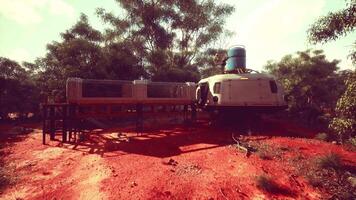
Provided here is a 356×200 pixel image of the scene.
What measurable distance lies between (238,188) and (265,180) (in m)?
1.10

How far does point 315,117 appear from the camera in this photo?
2594 centimetres

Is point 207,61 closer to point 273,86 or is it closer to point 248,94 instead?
point 273,86

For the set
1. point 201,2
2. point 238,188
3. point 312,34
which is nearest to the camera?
point 238,188

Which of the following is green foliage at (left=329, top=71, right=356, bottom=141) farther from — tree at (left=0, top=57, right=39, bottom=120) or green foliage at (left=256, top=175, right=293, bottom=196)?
tree at (left=0, top=57, right=39, bottom=120)

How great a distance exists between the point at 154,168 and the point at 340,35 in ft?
33.0

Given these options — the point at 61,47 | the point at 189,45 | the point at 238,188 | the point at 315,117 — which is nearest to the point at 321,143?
the point at 238,188

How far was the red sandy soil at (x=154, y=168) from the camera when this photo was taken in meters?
8.73

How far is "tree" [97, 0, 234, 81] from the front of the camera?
28250mm

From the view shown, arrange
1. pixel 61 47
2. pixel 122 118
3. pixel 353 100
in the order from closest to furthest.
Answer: pixel 353 100 → pixel 61 47 → pixel 122 118

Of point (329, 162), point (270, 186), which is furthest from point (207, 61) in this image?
point (270, 186)

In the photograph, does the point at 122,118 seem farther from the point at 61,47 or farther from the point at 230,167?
the point at 230,167

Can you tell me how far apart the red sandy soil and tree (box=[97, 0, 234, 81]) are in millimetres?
14489

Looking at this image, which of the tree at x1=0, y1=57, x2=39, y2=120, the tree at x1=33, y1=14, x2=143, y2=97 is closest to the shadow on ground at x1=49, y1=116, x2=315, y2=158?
the tree at x1=33, y1=14, x2=143, y2=97

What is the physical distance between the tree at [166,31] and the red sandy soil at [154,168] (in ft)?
47.5
